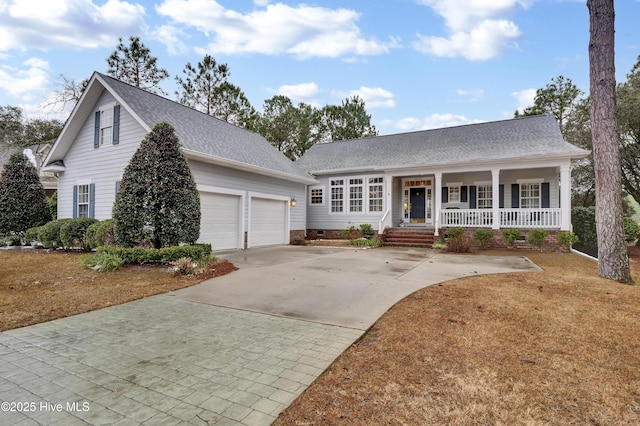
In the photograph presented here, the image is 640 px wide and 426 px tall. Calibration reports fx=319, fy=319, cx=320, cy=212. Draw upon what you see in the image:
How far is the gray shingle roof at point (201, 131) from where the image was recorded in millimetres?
10906

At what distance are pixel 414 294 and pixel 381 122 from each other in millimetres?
31553

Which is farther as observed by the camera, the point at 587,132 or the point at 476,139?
the point at 587,132

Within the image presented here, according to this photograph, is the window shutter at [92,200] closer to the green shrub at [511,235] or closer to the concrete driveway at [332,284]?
the concrete driveway at [332,284]

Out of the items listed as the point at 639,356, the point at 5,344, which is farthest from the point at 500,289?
the point at 5,344

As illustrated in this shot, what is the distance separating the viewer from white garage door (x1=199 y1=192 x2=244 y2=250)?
37.1 ft

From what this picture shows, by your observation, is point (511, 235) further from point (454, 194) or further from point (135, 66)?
point (135, 66)

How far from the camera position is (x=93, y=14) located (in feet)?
46.0

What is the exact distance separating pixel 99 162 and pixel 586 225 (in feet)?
74.0

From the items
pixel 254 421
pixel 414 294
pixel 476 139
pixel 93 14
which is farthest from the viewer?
pixel 476 139

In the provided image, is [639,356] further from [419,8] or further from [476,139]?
[476,139]

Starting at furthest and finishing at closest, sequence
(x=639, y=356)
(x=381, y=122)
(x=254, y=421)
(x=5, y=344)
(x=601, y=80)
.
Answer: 1. (x=381, y=122)
2. (x=601, y=80)
3. (x=5, y=344)
4. (x=639, y=356)
5. (x=254, y=421)

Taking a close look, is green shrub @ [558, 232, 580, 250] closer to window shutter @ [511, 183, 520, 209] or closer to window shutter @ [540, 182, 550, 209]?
window shutter @ [540, 182, 550, 209]

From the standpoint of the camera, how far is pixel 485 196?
15.9m

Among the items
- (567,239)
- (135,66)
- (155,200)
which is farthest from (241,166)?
(135,66)
